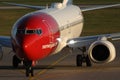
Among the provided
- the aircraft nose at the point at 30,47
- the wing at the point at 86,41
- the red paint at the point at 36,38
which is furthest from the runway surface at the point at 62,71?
the aircraft nose at the point at 30,47

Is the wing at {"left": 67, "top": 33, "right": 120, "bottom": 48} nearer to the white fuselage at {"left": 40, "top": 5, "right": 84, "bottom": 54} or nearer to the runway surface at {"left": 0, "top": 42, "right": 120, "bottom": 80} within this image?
the white fuselage at {"left": 40, "top": 5, "right": 84, "bottom": 54}

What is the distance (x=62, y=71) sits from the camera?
29750mm

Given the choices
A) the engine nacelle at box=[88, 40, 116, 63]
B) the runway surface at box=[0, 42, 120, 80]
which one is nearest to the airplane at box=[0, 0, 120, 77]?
the engine nacelle at box=[88, 40, 116, 63]

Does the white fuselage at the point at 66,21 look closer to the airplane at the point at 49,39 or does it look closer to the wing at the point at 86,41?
the airplane at the point at 49,39

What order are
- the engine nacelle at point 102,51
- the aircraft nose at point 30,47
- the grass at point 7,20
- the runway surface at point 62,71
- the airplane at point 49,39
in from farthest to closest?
1. the grass at point 7,20
2. the engine nacelle at point 102,51
3. the runway surface at point 62,71
4. the airplane at point 49,39
5. the aircraft nose at point 30,47

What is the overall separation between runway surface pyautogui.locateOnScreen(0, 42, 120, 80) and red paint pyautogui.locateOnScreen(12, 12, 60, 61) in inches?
57.4

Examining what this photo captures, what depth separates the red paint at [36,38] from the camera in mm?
25516

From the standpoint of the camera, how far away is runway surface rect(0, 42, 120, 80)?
27.5 metres

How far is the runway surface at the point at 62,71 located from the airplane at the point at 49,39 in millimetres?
766

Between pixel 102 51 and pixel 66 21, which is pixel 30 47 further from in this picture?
pixel 66 21

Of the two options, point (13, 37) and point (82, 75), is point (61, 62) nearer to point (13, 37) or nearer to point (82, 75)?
point (82, 75)

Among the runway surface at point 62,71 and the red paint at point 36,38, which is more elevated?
the red paint at point 36,38

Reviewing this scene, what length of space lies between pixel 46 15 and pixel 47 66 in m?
4.40

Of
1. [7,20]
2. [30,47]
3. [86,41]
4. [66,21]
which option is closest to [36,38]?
[30,47]
